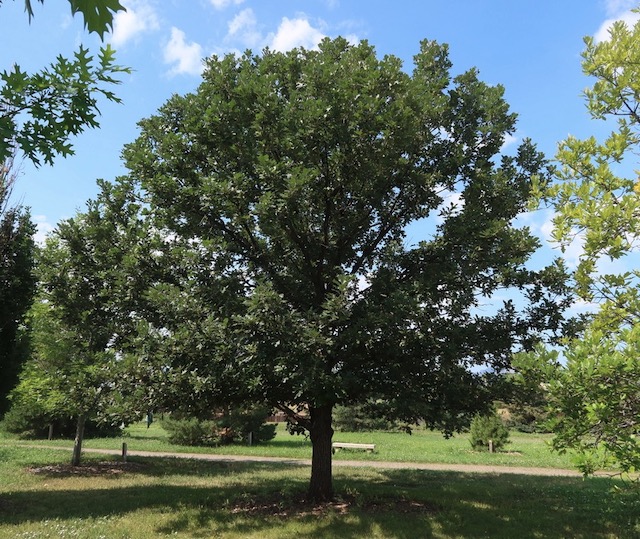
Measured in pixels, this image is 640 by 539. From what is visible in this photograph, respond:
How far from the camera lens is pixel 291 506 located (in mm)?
10758

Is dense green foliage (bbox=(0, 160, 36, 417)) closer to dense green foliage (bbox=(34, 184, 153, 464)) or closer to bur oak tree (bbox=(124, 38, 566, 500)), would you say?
dense green foliage (bbox=(34, 184, 153, 464))

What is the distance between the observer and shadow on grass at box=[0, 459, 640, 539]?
898 cm

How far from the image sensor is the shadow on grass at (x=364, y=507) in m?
8.98

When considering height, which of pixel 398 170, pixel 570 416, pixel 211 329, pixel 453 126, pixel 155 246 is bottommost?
pixel 570 416

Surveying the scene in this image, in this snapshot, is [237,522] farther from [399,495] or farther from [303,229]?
[303,229]

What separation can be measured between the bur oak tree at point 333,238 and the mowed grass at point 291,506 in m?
1.92

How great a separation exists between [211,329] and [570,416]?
6.26m

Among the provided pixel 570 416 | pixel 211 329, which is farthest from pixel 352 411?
pixel 570 416

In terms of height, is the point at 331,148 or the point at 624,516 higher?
the point at 331,148

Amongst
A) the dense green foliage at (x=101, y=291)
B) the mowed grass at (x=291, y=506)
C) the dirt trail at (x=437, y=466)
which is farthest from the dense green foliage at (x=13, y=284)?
the dirt trail at (x=437, y=466)

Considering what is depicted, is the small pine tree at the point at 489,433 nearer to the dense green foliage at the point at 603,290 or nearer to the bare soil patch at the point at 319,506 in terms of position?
the bare soil patch at the point at 319,506

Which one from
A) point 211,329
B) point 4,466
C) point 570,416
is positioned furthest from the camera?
point 4,466

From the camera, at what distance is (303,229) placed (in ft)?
34.3

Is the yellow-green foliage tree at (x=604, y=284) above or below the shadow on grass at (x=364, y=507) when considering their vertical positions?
above
